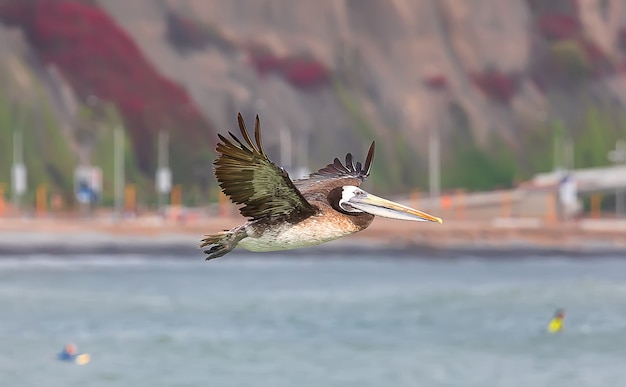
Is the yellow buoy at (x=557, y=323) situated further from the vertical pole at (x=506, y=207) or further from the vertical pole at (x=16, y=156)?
the vertical pole at (x=16, y=156)

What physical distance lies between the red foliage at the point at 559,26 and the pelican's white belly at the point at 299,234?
110 m

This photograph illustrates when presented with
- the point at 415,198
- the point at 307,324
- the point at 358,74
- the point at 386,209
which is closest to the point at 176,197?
the point at 415,198

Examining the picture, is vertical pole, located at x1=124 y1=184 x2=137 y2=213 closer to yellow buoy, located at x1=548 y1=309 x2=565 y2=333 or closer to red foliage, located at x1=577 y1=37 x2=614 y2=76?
red foliage, located at x1=577 y1=37 x2=614 y2=76

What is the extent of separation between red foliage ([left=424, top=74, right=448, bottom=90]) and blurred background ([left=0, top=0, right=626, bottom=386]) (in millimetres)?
257

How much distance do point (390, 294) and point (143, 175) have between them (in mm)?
50778

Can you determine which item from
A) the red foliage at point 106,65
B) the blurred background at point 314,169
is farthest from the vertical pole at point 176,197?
the red foliage at point 106,65

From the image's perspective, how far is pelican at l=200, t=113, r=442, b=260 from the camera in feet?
33.2

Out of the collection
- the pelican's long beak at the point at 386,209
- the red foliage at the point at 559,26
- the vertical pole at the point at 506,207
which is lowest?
the pelican's long beak at the point at 386,209

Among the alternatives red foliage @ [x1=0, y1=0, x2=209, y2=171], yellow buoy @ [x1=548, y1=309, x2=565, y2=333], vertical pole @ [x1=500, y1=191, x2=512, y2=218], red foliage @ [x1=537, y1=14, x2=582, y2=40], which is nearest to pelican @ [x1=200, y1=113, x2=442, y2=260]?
yellow buoy @ [x1=548, y1=309, x2=565, y2=333]

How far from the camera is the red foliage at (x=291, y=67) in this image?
105 meters

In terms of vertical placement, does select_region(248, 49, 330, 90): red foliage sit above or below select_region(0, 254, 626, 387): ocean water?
above

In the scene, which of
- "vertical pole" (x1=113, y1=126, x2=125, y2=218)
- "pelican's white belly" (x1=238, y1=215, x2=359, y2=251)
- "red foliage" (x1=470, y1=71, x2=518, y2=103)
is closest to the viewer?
"pelican's white belly" (x1=238, y1=215, x2=359, y2=251)

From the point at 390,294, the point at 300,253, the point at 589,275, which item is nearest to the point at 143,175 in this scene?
the point at 300,253

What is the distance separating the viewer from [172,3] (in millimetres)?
107125
